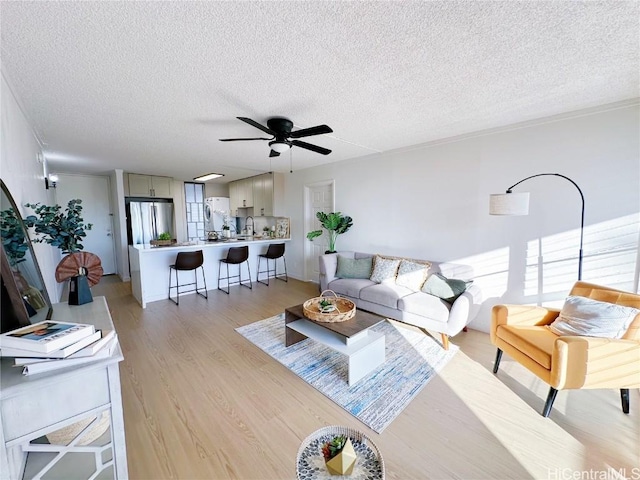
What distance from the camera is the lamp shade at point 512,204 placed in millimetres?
2383

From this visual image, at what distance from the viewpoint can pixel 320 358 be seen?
2568 mm

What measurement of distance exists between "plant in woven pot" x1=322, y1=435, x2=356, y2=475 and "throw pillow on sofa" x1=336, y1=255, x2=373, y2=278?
3021 mm

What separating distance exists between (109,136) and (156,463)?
3473mm

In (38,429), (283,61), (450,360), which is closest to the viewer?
(38,429)

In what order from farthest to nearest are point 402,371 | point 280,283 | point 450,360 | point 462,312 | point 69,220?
1. point 280,283
2. point 462,312
3. point 450,360
4. point 402,371
5. point 69,220

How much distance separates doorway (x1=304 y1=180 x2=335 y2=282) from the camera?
5301 millimetres

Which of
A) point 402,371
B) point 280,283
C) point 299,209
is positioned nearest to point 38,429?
point 402,371

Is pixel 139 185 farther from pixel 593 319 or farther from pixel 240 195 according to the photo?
pixel 593 319

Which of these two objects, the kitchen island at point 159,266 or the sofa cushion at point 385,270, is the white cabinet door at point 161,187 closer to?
the kitchen island at point 159,266

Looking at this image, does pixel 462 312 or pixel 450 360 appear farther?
pixel 462 312

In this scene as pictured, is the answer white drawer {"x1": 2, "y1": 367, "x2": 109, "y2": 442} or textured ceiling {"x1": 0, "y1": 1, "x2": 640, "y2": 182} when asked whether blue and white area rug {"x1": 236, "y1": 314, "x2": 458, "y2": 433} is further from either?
textured ceiling {"x1": 0, "y1": 1, "x2": 640, "y2": 182}

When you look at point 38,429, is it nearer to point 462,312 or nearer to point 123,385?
point 123,385

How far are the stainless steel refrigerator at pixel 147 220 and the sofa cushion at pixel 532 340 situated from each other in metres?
6.92

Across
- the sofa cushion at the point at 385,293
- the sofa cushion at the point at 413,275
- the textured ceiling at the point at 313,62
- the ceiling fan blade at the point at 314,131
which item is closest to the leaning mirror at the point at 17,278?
the textured ceiling at the point at 313,62
